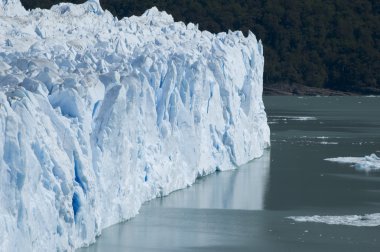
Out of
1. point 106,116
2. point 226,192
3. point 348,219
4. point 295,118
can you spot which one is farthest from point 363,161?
point 295,118

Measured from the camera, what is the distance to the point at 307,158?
90.4ft

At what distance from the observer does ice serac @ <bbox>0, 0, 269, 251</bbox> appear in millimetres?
12250

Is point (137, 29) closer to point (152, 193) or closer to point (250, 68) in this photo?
point (250, 68)

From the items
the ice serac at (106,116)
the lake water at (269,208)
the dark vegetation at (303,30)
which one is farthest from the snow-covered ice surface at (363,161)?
the dark vegetation at (303,30)

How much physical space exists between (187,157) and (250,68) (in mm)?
7601

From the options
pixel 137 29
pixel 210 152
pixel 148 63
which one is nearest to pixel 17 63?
pixel 148 63

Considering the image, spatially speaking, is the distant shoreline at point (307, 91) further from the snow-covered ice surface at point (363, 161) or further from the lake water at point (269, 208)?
the snow-covered ice surface at point (363, 161)

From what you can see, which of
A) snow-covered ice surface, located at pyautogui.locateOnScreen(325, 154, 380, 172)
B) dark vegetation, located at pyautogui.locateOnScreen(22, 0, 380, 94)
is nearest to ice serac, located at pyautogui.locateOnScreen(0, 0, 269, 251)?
snow-covered ice surface, located at pyautogui.locateOnScreen(325, 154, 380, 172)

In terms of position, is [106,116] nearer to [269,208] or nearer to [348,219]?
[269,208]

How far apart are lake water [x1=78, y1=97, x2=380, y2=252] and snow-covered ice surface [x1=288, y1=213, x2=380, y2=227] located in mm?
306

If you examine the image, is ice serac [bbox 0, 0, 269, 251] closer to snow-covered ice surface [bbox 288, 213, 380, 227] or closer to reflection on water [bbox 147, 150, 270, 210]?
reflection on water [bbox 147, 150, 270, 210]

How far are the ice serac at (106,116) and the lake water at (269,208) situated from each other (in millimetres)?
393

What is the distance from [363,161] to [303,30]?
52240 mm

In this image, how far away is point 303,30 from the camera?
7775 centimetres
